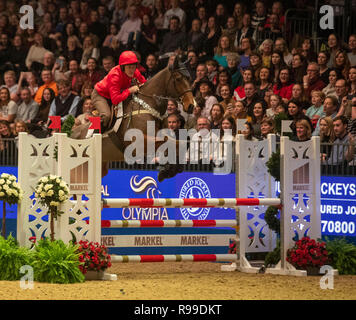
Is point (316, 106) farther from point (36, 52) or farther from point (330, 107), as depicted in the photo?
point (36, 52)

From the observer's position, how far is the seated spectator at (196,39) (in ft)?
50.2

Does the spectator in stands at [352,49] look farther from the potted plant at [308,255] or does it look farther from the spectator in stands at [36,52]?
the spectator in stands at [36,52]

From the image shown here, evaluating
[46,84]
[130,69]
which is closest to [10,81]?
[46,84]

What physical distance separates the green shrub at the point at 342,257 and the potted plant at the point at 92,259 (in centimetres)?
252

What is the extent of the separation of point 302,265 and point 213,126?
4482 mm

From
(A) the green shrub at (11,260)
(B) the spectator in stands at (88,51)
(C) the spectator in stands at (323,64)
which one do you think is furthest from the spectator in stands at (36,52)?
(A) the green shrub at (11,260)

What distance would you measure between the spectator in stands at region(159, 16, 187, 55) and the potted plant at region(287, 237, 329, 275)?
24.0ft

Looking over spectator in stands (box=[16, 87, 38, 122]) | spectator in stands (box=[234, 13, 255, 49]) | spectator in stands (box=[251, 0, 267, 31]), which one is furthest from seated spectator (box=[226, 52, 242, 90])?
spectator in stands (box=[16, 87, 38, 122])

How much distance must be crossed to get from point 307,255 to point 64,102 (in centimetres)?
757

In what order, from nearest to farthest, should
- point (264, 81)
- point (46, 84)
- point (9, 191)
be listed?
point (9, 191)
point (264, 81)
point (46, 84)

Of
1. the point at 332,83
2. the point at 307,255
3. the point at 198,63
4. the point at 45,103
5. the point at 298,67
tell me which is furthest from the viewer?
the point at 45,103

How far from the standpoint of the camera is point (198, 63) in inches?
583

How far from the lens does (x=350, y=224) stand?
32.8 feet

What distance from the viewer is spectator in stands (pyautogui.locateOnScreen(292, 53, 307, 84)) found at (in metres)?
13.1
